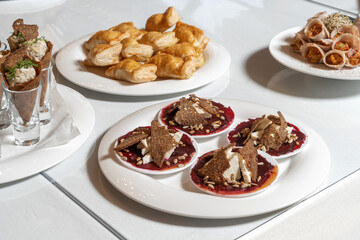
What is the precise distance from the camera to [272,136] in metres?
1.04

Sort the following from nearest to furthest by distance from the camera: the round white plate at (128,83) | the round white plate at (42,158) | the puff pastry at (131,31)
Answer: the round white plate at (42,158)
the round white plate at (128,83)
the puff pastry at (131,31)

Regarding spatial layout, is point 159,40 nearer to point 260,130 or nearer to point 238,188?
point 260,130

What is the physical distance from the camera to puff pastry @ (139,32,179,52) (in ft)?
4.85

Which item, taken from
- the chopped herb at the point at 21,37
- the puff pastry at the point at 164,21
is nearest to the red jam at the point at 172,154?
the chopped herb at the point at 21,37

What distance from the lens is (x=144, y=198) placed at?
Result: 90 cm

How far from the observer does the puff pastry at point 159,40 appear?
58.2 inches

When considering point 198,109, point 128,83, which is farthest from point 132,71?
point 198,109

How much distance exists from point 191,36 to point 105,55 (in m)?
0.27

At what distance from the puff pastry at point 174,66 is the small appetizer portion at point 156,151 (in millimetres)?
344

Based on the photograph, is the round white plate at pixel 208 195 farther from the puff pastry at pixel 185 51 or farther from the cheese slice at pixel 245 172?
the puff pastry at pixel 185 51

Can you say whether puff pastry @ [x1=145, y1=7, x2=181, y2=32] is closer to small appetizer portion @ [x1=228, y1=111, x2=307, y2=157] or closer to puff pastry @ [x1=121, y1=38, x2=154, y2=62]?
puff pastry @ [x1=121, y1=38, x2=154, y2=62]

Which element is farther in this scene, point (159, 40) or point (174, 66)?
point (159, 40)

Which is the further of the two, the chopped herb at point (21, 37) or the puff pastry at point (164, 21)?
the puff pastry at point (164, 21)

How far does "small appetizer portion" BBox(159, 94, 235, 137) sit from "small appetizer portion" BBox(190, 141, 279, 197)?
5.6 inches
